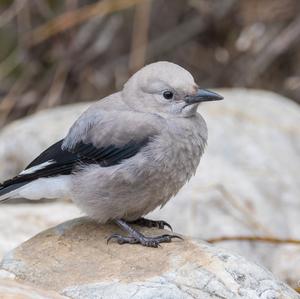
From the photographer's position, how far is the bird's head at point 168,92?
483 cm

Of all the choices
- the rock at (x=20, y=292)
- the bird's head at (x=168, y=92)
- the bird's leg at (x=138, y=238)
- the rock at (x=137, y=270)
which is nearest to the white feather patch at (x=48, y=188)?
the rock at (x=137, y=270)

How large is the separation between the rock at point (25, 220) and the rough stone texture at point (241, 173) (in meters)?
0.08

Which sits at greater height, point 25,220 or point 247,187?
point 247,187

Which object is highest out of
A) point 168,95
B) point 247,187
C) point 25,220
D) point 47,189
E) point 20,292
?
point 168,95

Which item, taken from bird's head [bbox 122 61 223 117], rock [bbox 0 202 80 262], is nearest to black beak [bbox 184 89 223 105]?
Answer: bird's head [bbox 122 61 223 117]

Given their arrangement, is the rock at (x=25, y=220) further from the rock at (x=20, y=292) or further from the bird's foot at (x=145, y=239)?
the rock at (x=20, y=292)

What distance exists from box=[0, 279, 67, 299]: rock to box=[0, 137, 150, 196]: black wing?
3.29ft

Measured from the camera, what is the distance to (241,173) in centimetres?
677

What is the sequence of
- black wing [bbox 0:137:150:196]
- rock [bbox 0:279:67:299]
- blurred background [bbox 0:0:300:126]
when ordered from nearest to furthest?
rock [bbox 0:279:67:299]
black wing [bbox 0:137:150:196]
blurred background [bbox 0:0:300:126]

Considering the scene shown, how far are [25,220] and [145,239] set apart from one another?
1.73 meters

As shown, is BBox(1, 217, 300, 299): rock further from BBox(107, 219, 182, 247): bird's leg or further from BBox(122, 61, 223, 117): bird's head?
BBox(122, 61, 223, 117): bird's head

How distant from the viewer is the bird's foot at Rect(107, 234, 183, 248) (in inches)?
180

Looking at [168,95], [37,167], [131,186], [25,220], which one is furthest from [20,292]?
[25,220]

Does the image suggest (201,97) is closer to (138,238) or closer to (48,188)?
(138,238)
